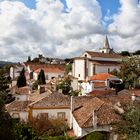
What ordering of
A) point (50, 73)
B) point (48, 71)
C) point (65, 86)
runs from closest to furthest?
point (65, 86), point (50, 73), point (48, 71)

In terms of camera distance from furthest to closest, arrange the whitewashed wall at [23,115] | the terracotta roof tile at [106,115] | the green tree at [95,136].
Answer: the whitewashed wall at [23,115] → the terracotta roof tile at [106,115] → the green tree at [95,136]

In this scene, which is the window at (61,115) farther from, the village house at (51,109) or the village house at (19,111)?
the village house at (19,111)

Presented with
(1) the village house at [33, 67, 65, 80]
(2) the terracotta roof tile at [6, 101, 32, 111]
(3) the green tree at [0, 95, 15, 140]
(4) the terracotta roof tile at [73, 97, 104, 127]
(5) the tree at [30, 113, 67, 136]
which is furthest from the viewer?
(1) the village house at [33, 67, 65, 80]

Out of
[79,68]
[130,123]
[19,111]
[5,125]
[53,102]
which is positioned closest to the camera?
[5,125]

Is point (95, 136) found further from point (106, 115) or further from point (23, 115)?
point (23, 115)

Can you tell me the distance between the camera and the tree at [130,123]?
Result: 2106 cm

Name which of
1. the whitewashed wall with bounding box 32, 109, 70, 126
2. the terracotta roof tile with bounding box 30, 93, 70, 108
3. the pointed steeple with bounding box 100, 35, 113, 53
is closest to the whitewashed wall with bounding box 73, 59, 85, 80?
the pointed steeple with bounding box 100, 35, 113, 53

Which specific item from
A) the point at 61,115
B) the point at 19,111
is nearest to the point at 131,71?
the point at 61,115

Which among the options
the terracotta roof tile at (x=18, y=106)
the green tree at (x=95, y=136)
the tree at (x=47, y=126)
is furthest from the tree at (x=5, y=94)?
the green tree at (x=95, y=136)

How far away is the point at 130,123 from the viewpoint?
867 inches

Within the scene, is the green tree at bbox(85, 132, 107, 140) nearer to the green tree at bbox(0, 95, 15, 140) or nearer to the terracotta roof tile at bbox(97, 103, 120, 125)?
the terracotta roof tile at bbox(97, 103, 120, 125)

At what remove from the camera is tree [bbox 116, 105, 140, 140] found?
69.1ft

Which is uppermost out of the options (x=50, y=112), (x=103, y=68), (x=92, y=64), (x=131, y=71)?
(x=92, y=64)

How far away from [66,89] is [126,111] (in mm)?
49449
